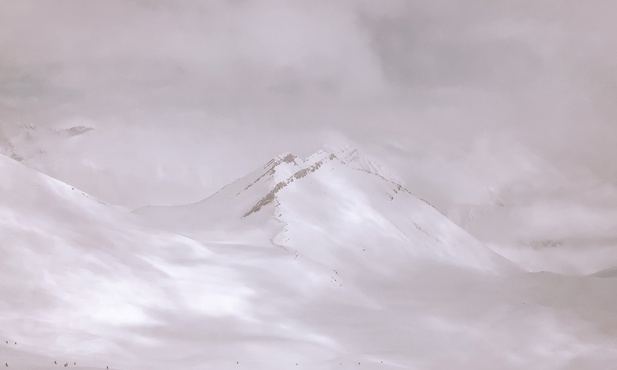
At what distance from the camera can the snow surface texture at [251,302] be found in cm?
2484

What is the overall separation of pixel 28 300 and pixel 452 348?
2140cm

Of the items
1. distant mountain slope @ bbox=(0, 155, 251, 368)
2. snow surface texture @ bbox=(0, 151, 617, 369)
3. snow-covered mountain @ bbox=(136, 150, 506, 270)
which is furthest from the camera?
snow-covered mountain @ bbox=(136, 150, 506, 270)

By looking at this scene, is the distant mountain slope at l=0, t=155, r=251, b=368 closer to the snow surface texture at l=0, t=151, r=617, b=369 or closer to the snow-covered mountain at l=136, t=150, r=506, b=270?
the snow surface texture at l=0, t=151, r=617, b=369

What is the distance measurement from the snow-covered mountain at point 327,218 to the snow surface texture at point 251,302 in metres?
0.53

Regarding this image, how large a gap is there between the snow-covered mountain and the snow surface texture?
1.73ft

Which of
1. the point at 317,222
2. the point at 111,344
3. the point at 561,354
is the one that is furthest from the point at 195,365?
the point at 317,222

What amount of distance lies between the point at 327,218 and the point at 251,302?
2750 cm

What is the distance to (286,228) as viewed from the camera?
51719 mm

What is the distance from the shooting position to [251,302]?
3438 centimetres

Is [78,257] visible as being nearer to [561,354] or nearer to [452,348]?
[452,348]

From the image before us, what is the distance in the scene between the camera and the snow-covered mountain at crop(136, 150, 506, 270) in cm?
5269

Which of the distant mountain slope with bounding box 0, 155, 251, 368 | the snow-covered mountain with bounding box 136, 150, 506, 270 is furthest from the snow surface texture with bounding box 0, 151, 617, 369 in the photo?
the snow-covered mountain with bounding box 136, 150, 506, 270

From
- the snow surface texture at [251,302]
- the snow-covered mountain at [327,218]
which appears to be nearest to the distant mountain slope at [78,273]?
the snow surface texture at [251,302]

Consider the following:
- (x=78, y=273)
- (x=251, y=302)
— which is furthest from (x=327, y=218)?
(x=78, y=273)
